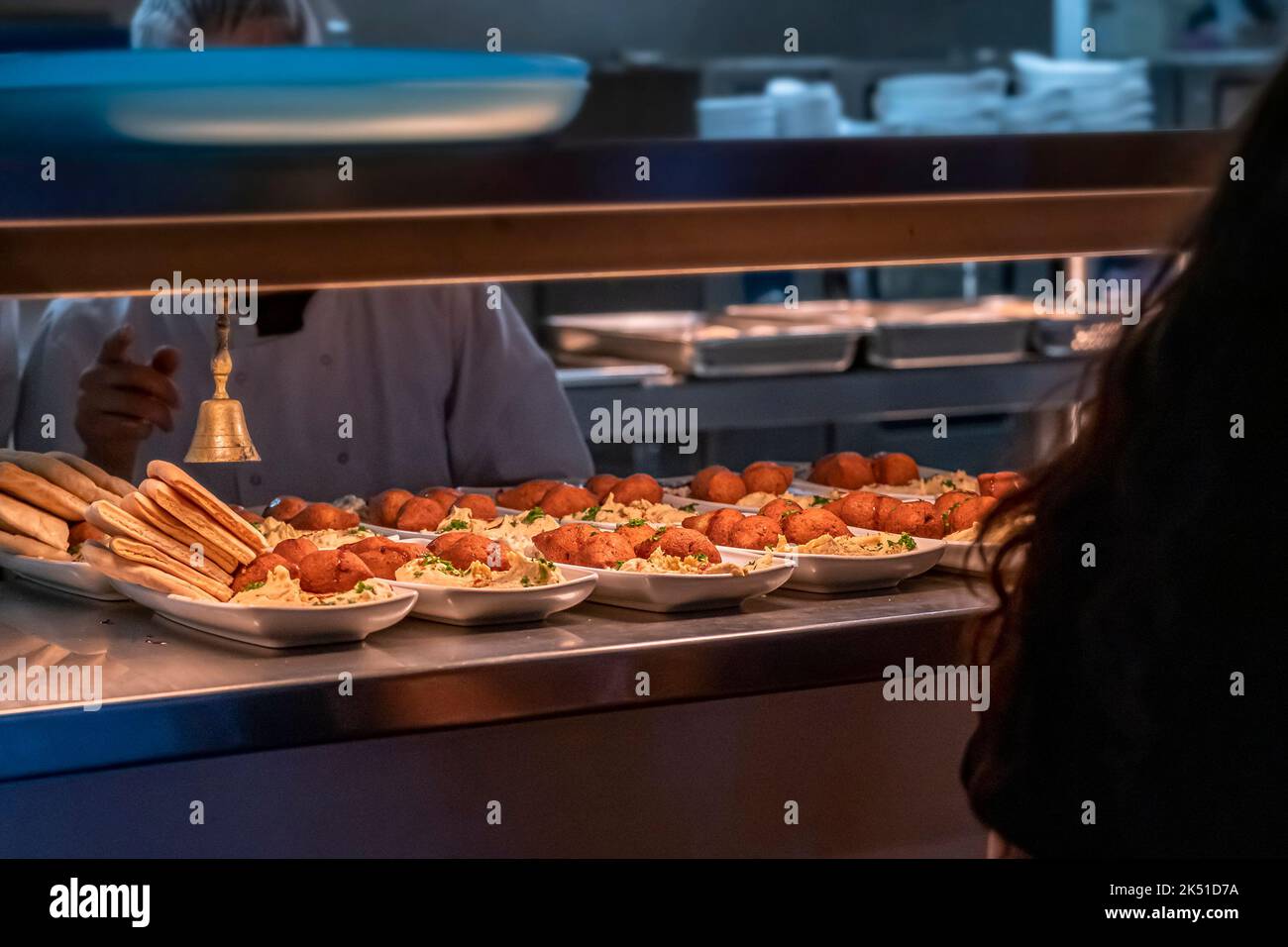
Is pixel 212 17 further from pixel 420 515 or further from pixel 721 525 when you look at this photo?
pixel 721 525

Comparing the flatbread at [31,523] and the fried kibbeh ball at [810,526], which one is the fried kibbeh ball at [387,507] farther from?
the fried kibbeh ball at [810,526]

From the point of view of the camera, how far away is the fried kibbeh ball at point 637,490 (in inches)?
83.0

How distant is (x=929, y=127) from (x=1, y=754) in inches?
138

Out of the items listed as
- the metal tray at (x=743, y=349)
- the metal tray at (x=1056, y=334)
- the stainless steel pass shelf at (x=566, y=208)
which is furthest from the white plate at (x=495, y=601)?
the metal tray at (x=1056, y=334)

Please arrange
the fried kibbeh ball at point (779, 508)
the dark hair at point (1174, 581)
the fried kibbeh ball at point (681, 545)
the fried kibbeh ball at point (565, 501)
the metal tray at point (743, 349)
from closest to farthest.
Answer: the dark hair at point (1174, 581)
the fried kibbeh ball at point (681, 545)
the fried kibbeh ball at point (779, 508)
the fried kibbeh ball at point (565, 501)
the metal tray at point (743, 349)

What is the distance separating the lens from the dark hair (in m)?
0.87

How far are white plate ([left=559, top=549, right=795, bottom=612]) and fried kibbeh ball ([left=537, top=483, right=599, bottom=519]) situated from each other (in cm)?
34

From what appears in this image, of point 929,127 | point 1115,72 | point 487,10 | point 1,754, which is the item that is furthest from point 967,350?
point 1,754

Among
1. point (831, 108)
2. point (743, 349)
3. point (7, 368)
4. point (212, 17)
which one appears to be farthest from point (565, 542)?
point (831, 108)

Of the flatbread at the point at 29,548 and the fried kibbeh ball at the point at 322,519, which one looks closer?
the flatbread at the point at 29,548

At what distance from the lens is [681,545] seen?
172 cm

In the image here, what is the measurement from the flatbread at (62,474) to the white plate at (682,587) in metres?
0.55

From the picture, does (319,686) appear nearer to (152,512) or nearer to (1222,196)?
(152,512)
